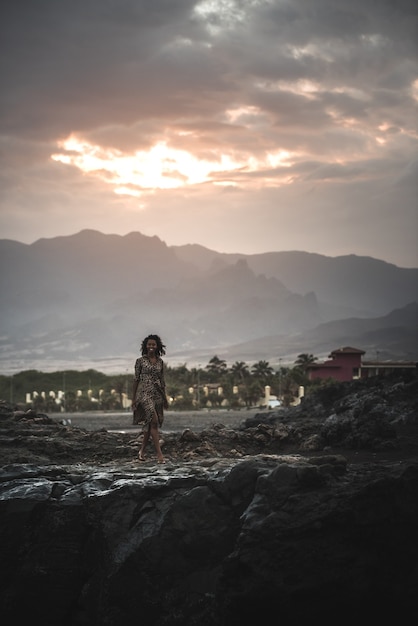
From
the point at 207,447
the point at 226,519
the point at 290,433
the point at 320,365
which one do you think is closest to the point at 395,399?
the point at 290,433

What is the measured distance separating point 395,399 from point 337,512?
12.1 meters

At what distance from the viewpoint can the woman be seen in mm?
14516

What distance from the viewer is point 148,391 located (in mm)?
14586

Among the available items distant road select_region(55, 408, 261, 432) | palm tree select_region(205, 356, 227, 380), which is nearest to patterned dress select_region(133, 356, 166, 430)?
distant road select_region(55, 408, 261, 432)

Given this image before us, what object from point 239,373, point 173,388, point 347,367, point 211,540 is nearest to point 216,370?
point 239,373

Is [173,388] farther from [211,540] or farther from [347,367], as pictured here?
[211,540]

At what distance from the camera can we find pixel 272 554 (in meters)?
10.4

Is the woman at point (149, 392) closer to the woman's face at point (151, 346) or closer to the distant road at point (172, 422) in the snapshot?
the woman's face at point (151, 346)

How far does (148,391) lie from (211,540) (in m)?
3.96

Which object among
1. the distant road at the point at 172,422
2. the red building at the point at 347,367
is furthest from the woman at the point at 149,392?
the red building at the point at 347,367

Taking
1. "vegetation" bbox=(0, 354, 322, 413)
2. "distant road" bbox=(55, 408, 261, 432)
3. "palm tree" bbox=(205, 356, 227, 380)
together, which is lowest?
"distant road" bbox=(55, 408, 261, 432)

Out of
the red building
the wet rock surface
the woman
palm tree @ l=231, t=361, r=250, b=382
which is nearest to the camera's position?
the wet rock surface

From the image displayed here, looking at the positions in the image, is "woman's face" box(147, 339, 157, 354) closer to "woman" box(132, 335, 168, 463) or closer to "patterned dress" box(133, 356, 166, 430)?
"woman" box(132, 335, 168, 463)

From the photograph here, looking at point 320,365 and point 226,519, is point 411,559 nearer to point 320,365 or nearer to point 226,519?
point 226,519
